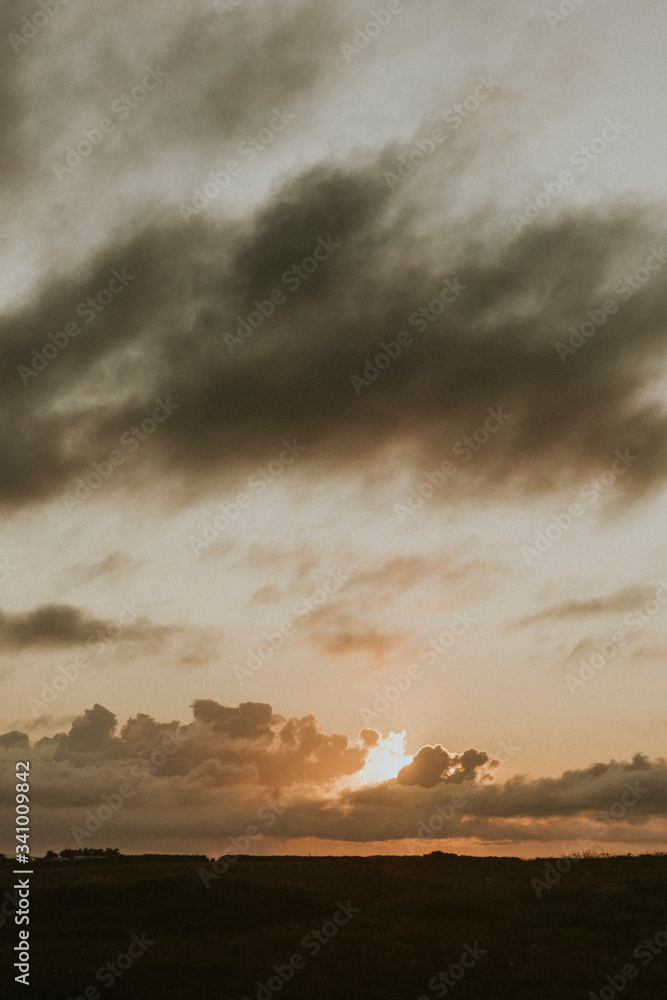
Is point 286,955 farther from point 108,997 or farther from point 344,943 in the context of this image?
point 108,997

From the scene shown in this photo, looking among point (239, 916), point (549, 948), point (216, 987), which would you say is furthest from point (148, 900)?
point (549, 948)

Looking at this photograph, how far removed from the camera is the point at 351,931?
36875mm

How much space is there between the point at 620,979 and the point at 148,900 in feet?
72.4

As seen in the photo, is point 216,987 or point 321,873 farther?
point 321,873

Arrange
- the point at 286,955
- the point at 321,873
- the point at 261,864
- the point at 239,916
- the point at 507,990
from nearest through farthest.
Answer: the point at 507,990
the point at 286,955
the point at 239,916
the point at 321,873
the point at 261,864

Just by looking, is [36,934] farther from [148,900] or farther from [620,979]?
[620,979]

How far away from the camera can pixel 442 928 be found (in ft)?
121

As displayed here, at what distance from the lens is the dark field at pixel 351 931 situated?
100ft

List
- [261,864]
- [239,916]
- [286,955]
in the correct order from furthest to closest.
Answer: [261,864], [239,916], [286,955]

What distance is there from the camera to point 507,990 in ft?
97.3

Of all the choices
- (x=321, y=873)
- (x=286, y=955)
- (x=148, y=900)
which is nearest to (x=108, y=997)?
(x=286, y=955)

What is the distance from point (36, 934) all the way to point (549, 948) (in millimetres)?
20949

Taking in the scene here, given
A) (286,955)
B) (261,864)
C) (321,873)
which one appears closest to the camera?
(286,955)

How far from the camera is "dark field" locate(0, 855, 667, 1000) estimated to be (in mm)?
30516
